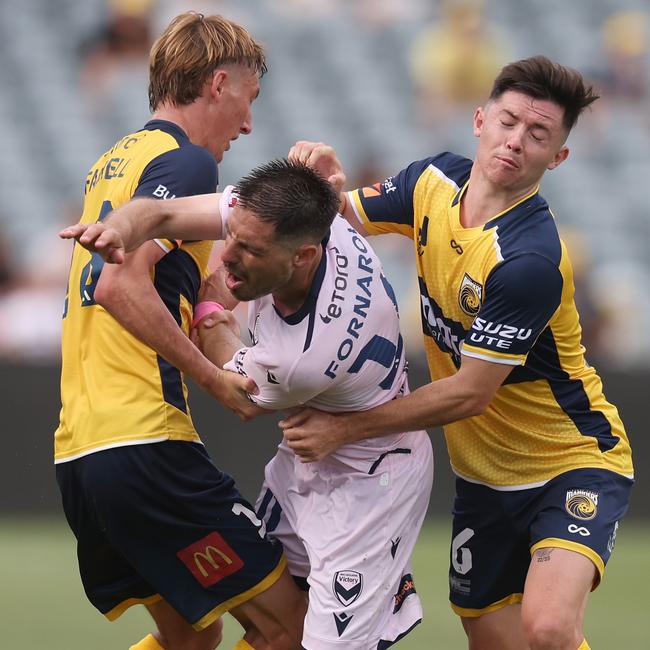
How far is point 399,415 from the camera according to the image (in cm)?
474

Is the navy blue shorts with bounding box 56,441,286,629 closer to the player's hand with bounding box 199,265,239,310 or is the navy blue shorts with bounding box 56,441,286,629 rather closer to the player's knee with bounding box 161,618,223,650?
the player's knee with bounding box 161,618,223,650

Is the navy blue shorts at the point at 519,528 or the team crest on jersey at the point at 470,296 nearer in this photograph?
the team crest on jersey at the point at 470,296

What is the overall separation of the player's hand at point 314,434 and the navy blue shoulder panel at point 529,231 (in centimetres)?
85

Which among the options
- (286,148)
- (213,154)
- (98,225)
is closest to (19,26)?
(286,148)

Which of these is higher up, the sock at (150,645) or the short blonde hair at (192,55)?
the short blonde hair at (192,55)

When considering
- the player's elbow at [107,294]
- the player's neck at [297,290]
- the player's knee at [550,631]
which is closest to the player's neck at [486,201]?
the player's neck at [297,290]

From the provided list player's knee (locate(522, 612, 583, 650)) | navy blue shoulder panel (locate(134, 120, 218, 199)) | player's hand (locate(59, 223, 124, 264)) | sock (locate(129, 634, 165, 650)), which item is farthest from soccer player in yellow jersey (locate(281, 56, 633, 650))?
sock (locate(129, 634, 165, 650))

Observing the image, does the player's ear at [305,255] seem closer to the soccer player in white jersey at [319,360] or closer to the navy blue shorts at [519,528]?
the soccer player in white jersey at [319,360]

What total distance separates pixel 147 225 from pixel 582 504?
1.92m

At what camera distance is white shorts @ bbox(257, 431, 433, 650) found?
4.73 m

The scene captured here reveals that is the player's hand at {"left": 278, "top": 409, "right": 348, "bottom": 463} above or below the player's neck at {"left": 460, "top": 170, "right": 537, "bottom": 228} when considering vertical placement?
below

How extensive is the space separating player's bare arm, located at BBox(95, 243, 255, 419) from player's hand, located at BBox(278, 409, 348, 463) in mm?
189

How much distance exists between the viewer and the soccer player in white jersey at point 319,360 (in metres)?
4.43

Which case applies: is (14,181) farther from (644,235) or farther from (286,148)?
(644,235)
